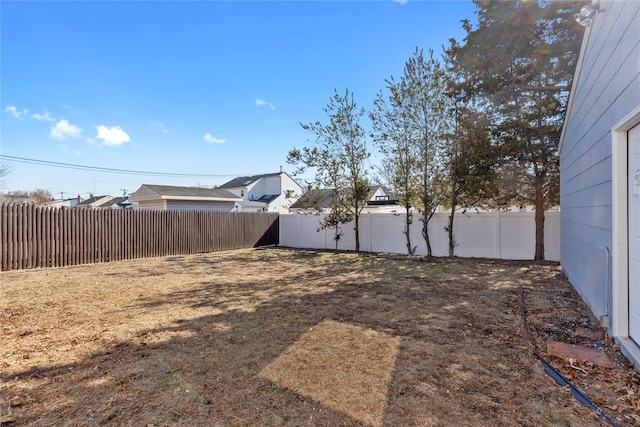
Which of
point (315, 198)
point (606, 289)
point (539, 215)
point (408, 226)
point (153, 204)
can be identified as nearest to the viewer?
point (606, 289)

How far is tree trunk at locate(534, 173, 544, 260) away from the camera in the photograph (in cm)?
829

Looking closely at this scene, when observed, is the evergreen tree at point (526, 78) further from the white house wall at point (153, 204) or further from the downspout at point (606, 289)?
the white house wall at point (153, 204)

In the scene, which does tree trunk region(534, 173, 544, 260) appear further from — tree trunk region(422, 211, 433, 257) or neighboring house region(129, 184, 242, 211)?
neighboring house region(129, 184, 242, 211)

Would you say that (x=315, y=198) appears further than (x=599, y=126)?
Yes

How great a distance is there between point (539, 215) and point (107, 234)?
1247 centimetres

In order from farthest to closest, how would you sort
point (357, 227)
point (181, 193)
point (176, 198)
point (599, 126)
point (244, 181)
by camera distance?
point (244, 181) → point (181, 193) → point (176, 198) → point (357, 227) → point (599, 126)

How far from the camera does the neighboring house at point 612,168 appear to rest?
8.66 ft

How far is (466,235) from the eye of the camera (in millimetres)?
9602

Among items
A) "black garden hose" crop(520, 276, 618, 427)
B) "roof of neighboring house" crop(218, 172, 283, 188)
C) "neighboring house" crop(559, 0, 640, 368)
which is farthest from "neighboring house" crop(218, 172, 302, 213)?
"black garden hose" crop(520, 276, 618, 427)

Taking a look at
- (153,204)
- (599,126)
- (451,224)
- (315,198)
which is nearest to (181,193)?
(153,204)

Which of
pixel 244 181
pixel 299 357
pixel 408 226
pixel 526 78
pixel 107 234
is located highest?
pixel 526 78

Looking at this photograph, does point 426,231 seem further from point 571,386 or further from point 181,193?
point 181,193

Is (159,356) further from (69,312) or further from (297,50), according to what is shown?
(297,50)

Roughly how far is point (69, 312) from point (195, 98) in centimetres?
1052
